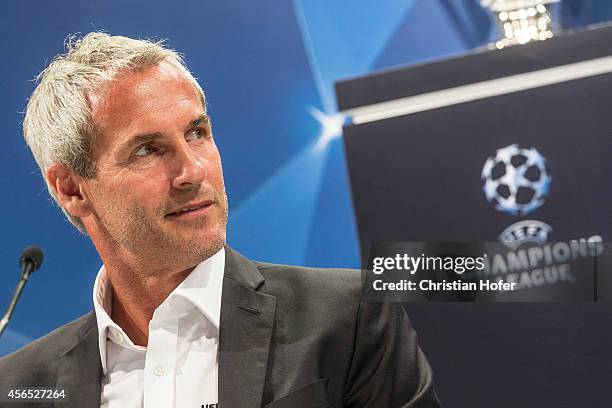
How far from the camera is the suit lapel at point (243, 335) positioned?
207 cm

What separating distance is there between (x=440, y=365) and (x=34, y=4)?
1.69m

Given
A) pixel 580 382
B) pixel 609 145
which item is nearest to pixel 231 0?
pixel 609 145

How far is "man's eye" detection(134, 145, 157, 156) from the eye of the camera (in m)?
2.13

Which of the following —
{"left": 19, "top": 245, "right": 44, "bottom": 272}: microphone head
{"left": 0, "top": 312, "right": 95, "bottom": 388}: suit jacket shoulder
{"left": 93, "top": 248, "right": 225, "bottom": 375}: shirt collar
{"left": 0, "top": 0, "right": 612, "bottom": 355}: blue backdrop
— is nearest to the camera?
{"left": 93, "top": 248, "right": 225, "bottom": 375}: shirt collar

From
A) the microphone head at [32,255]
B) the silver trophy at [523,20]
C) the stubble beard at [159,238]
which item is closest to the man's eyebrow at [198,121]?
the stubble beard at [159,238]

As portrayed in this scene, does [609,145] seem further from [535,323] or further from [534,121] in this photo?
[535,323]

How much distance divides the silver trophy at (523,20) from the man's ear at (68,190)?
117 centimetres

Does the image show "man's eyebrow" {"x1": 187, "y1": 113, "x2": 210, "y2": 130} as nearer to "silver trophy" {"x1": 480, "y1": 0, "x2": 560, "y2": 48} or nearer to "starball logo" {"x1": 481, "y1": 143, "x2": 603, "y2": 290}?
"starball logo" {"x1": 481, "y1": 143, "x2": 603, "y2": 290}

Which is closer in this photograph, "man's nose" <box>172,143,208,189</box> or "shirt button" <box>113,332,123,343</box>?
"man's nose" <box>172,143,208,189</box>

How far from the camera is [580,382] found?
2.39m

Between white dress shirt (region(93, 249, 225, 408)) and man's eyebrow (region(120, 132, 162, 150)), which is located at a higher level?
man's eyebrow (region(120, 132, 162, 150))

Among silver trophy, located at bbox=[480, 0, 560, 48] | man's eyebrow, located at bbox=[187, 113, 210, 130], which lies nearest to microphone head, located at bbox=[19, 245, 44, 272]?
man's eyebrow, located at bbox=[187, 113, 210, 130]

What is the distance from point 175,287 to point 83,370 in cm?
29

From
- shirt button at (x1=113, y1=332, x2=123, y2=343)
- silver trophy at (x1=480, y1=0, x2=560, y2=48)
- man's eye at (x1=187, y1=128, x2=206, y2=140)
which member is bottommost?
shirt button at (x1=113, y1=332, x2=123, y2=343)
